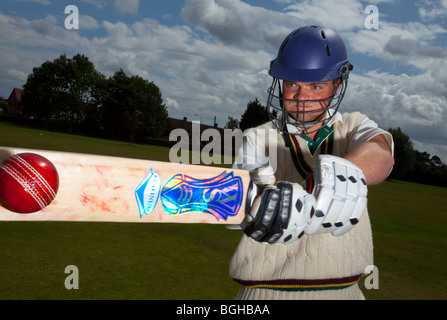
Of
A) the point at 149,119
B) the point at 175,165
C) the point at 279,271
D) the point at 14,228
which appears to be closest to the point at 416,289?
the point at 279,271

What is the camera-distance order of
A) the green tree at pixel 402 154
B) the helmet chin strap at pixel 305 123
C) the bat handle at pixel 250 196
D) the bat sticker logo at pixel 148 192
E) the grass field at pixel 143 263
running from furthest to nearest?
the green tree at pixel 402 154 < the grass field at pixel 143 263 < the helmet chin strap at pixel 305 123 < the bat handle at pixel 250 196 < the bat sticker logo at pixel 148 192

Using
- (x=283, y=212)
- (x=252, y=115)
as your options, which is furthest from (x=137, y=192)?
(x=252, y=115)

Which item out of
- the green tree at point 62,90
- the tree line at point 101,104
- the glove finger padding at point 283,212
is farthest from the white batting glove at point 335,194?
the green tree at point 62,90

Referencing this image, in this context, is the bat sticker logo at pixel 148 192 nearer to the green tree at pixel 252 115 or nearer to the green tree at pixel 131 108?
the green tree at pixel 252 115

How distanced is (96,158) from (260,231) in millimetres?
631

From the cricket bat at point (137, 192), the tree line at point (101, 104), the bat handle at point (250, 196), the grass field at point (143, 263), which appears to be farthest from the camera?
the tree line at point (101, 104)

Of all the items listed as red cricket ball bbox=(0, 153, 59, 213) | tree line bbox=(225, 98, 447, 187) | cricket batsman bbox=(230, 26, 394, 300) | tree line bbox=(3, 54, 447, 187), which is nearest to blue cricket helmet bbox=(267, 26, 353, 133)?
cricket batsman bbox=(230, 26, 394, 300)

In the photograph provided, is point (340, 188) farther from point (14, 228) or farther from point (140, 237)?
point (14, 228)

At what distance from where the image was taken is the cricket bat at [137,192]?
4.18 feet

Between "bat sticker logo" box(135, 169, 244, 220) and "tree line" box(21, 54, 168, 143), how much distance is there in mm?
47994

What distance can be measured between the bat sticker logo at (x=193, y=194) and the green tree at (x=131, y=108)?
158 ft

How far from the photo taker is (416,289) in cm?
521

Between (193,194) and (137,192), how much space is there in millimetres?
210

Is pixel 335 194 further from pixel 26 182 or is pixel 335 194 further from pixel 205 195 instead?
pixel 26 182
